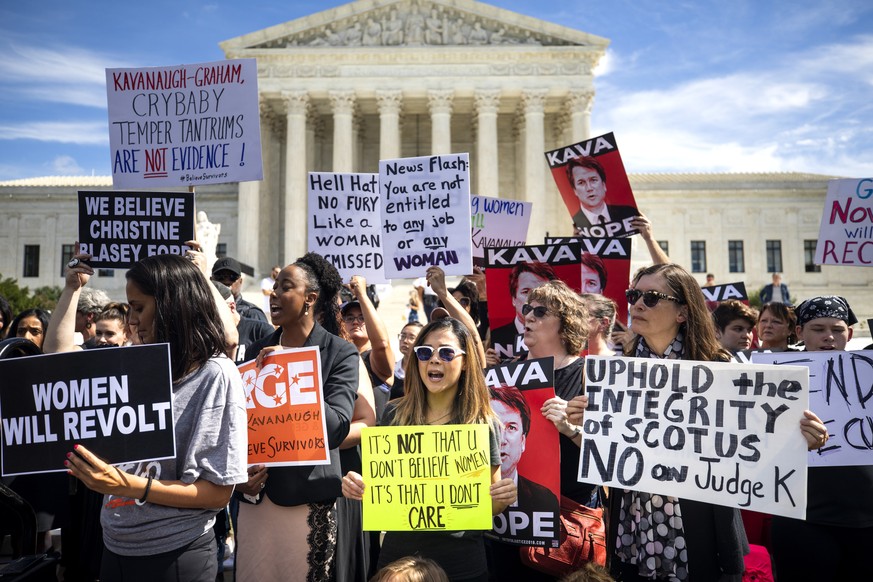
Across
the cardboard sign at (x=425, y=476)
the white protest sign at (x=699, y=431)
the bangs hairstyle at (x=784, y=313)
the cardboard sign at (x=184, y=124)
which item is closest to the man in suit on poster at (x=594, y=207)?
the bangs hairstyle at (x=784, y=313)

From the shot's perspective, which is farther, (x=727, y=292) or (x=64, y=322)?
(x=727, y=292)

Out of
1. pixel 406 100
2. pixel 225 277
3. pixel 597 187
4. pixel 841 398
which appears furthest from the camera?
pixel 406 100

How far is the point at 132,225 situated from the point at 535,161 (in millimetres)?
34905

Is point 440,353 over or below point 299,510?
over

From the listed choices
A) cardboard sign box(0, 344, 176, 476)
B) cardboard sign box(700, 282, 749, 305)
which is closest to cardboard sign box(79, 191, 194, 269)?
cardboard sign box(0, 344, 176, 476)

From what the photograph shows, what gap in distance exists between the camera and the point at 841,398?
162 inches

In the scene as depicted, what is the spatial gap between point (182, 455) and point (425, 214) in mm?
4953

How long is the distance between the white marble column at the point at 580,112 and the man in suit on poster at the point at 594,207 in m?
31.9

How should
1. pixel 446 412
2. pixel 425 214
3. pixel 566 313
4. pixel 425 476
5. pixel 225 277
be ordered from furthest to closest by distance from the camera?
pixel 225 277 < pixel 425 214 < pixel 566 313 < pixel 446 412 < pixel 425 476

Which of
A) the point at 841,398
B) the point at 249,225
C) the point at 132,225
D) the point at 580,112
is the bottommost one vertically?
the point at 841,398

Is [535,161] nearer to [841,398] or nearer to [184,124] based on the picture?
[184,124]

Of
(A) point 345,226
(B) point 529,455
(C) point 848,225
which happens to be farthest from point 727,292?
(B) point 529,455

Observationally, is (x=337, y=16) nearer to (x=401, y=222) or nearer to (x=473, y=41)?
(x=473, y=41)

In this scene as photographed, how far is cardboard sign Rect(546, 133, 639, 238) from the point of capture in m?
8.36
